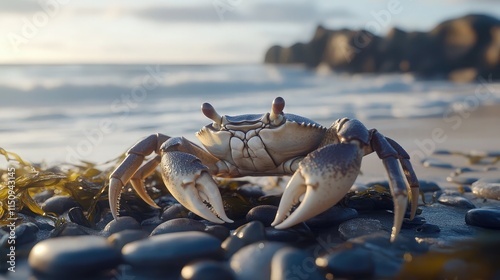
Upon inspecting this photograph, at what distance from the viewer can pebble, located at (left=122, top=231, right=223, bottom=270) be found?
8.68 feet

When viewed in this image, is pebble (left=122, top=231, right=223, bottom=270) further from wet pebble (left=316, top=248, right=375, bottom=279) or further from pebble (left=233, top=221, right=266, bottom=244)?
wet pebble (left=316, top=248, right=375, bottom=279)

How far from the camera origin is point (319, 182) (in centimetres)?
295

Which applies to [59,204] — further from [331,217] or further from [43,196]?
[331,217]

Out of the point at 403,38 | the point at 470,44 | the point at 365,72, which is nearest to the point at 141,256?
the point at 470,44

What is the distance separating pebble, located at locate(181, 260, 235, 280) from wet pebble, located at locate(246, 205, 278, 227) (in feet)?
3.08

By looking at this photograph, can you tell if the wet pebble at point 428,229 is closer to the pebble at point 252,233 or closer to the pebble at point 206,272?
the pebble at point 252,233

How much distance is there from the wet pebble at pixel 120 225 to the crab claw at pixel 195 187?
1.33ft

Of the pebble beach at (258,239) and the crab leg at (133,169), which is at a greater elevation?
the crab leg at (133,169)

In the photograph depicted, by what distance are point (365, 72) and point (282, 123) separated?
90.6ft

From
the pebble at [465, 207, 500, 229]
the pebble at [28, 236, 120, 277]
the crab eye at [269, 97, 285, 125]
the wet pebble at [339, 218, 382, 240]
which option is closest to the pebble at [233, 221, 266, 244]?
the wet pebble at [339, 218, 382, 240]

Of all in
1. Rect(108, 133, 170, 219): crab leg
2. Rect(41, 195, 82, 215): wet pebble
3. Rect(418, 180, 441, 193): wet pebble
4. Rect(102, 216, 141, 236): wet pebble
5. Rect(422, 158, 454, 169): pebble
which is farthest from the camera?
Rect(422, 158, 454, 169): pebble

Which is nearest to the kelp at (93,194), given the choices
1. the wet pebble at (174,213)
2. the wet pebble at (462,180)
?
the wet pebble at (174,213)

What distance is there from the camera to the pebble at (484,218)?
3434 millimetres

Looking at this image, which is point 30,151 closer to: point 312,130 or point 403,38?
point 312,130
